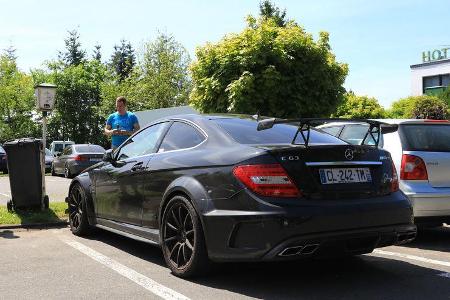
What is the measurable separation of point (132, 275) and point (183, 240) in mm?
624

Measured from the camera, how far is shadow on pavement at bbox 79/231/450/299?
14.0 ft

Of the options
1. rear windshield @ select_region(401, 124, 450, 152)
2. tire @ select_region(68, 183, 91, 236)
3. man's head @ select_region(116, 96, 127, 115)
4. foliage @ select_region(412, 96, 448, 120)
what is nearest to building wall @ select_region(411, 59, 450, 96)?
foliage @ select_region(412, 96, 448, 120)

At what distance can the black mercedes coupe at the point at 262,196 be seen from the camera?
13.5 feet

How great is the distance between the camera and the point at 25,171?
8633mm

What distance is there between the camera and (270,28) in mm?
15336

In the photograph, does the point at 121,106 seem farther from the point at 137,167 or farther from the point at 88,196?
the point at 137,167

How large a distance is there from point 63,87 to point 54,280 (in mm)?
38729

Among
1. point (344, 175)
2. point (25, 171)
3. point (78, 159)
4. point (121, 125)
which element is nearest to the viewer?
point (344, 175)

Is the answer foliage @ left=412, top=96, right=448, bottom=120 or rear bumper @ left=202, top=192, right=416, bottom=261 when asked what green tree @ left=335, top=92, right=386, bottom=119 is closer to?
foliage @ left=412, top=96, right=448, bottom=120

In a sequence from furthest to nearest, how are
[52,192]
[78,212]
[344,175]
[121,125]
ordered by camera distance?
[52,192]
[121,125]
[78,212]
[344,175]

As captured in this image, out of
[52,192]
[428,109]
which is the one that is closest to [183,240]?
[52,192]

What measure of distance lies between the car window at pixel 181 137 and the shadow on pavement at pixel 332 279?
119cm

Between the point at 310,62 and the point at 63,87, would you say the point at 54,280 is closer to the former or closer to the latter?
the point at 310,62

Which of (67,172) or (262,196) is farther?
(67,172)
